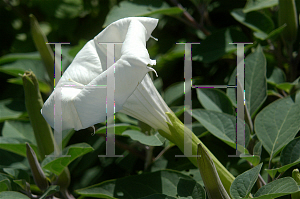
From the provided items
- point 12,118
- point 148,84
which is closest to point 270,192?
point 148,84

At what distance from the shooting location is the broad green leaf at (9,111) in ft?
4.82

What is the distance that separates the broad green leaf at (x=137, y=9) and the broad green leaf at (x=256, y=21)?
0.30 m

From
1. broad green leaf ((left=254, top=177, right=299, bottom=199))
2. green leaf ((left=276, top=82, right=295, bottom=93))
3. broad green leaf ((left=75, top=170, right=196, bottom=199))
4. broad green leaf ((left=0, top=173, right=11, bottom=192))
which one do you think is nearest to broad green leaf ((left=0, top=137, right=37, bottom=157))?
broad green leaf ((left=0, top=173, right=11, bottom=192))

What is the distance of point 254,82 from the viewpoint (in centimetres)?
129

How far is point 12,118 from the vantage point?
144 centimetres

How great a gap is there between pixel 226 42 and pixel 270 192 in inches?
33.8

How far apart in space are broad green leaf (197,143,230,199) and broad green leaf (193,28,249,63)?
29.8 inches

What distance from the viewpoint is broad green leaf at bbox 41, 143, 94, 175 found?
1.02 metres

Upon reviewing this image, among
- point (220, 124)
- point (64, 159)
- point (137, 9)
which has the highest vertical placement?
point (137, 9)

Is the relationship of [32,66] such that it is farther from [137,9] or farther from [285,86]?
[285,86]

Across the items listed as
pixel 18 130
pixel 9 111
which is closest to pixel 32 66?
pixel 9 111

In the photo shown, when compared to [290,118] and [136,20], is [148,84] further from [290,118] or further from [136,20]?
[290,118]

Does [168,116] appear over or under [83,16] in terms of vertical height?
under

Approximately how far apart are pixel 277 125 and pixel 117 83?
650mm
